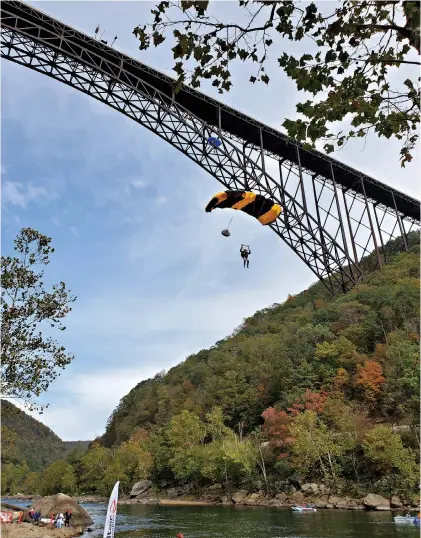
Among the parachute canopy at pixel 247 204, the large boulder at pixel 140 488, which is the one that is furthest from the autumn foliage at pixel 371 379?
the large boulder at pixel 140 488

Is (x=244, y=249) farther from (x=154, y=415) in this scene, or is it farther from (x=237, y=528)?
(x=154, y=415)

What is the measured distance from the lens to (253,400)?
157ft

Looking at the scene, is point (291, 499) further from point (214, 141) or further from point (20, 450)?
point (20, 450)

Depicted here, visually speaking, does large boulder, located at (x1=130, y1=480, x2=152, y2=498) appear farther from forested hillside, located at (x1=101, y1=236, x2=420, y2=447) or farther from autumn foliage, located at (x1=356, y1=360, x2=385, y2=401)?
autumn foliage, located at (x1=356, y1=360, x2=385, y2=401)

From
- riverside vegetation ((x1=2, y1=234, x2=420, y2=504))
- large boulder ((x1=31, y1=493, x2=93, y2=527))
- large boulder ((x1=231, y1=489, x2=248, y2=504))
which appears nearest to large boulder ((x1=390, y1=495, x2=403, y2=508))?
riverside vegetation ((x1=2, y1=234, x2=420, y2=504))

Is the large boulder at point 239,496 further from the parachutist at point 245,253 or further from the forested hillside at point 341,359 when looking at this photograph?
the parachutist at point 245,253

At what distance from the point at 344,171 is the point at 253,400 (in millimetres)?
26327

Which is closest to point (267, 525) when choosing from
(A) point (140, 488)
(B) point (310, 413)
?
(B) point (310, 413)

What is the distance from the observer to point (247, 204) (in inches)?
782

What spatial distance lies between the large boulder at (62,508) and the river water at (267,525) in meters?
1.14

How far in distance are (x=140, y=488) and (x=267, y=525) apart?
33525mm

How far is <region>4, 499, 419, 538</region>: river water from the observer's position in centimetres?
1791

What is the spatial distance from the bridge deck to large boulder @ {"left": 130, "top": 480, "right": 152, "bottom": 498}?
3908cm

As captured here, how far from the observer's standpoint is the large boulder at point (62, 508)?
88.1 ft
